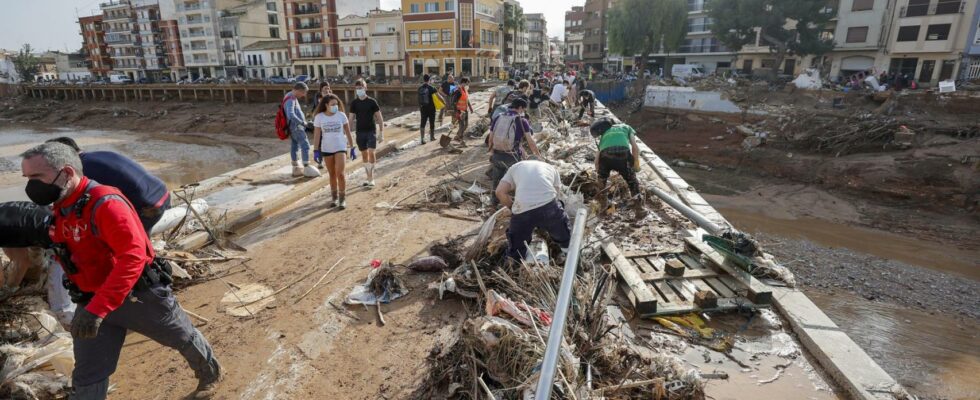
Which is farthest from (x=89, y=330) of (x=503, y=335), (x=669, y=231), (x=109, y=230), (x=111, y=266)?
(x=669, y=231)

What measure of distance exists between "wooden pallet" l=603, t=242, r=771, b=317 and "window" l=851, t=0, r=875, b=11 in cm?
3838

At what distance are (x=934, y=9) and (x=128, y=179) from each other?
40890 millimetres

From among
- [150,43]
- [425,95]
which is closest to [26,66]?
[150,43]

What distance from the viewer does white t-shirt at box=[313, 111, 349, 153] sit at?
609 cm

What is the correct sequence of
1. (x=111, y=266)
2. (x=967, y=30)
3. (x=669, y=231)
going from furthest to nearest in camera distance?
(x=967, y=30)
(x=669, y=231)
(x=111, y=266)

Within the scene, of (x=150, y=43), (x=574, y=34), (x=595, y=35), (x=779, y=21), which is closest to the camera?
(x=779, y=21)

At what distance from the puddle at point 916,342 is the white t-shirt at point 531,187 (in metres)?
4.91

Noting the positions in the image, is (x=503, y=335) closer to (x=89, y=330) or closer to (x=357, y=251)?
(x=89, y=330)

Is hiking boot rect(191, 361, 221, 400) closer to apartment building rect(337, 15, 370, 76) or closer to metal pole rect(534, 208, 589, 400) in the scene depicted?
metal pole rect(534, 208, 589, 400)

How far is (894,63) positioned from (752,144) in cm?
2174

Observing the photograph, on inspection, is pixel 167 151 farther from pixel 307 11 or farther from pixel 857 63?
pixel 857 63

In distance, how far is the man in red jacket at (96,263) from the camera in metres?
2.22

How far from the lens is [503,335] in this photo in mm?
2820

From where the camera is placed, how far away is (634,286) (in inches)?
157
